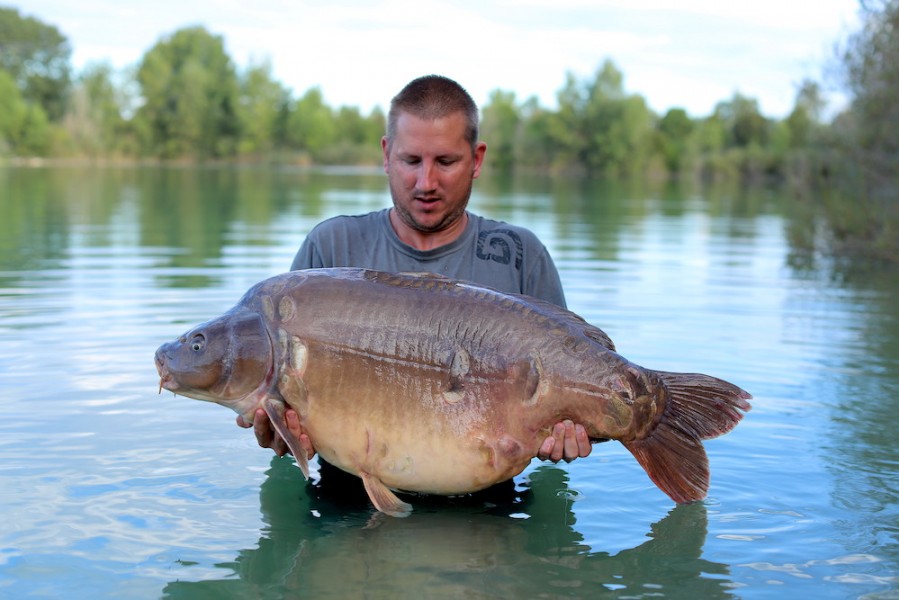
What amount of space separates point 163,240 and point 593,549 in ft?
47.3

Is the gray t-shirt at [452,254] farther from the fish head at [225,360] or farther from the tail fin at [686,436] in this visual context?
the tail fin at [686,436]

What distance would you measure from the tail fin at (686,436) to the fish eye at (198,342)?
5.94 ft

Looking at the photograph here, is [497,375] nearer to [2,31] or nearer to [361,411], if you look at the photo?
[361,411]

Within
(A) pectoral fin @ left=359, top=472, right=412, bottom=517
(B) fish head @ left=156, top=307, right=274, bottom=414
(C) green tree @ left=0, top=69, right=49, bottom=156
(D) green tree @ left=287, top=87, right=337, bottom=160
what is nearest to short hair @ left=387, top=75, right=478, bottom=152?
(B) fish head @ left=156, top=307, right=274, bottom=414

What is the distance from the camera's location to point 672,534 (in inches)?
184

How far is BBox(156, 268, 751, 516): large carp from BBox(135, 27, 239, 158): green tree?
98.4m

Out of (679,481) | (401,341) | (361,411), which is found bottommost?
(679,481)

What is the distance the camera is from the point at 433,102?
4645 millimetres

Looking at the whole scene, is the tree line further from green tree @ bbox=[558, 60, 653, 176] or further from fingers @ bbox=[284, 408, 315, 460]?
fingers @ bbox=[284, 408, 315, 460]

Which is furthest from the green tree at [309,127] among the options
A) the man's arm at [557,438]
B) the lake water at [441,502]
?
the man's arm at [557,438]

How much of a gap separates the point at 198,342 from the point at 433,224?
1323 mm

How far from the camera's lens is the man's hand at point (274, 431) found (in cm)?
406

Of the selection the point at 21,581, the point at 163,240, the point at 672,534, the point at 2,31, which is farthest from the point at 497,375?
the point at 2,31

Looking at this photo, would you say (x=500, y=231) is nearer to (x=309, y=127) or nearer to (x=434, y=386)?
(x=434, y=386)
